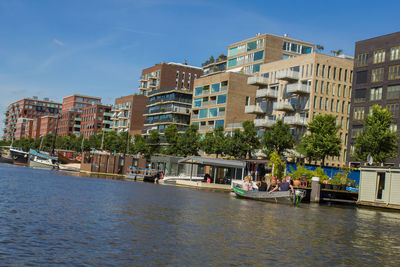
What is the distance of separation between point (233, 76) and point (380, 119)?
53.4m

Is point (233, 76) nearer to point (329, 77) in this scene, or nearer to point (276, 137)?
point (329, 77)

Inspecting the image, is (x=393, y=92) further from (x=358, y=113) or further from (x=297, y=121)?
(x=297, y=121)

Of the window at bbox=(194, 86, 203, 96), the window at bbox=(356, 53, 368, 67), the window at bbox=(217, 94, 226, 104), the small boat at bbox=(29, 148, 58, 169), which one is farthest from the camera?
the small boat at bbox=(29, 148, 58, 169)

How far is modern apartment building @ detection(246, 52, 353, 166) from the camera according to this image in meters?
93.6

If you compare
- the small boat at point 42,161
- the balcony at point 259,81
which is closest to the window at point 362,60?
the balcony at point 259,81

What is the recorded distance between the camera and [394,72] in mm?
84312

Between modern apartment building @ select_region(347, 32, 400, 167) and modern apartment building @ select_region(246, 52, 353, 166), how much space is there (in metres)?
4.58

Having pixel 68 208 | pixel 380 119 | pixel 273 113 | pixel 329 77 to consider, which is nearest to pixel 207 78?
pixel 273 113

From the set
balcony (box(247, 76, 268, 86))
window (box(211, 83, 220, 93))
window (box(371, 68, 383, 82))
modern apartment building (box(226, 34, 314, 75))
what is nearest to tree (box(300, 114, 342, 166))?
window (box(371, 68, 383, 82))

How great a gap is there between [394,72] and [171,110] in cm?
7019

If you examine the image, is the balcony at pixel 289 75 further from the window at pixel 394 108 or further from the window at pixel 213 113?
the window at pixel 213 113

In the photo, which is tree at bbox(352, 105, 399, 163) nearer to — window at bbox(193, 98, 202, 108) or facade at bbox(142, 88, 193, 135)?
window at bbox(193, 98, 202, 108)

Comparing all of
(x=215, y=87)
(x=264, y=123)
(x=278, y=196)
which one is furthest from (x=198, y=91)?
(x=278, y=196)

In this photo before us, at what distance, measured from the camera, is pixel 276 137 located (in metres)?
81.2
